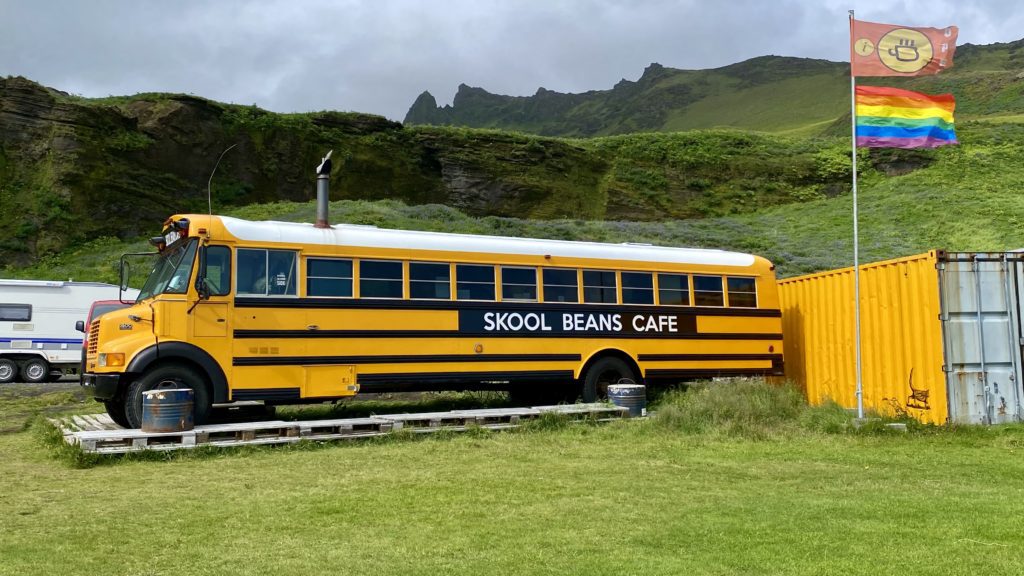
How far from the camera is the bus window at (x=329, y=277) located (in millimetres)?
11258

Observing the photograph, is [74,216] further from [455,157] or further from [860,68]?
[860,68]

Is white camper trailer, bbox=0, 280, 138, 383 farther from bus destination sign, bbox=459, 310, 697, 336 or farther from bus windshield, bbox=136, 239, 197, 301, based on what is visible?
bus destination sign, bbox=459, 310, 697, 336

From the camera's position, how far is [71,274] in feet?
92.2

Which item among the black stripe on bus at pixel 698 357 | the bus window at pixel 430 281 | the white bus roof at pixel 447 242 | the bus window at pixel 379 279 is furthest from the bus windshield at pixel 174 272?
the black stripe on bus at pixel 698 357

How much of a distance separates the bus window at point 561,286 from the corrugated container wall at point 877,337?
445 cm

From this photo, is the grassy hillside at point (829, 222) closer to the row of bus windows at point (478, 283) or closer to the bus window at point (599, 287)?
the row of bus windows at point (478, 283)

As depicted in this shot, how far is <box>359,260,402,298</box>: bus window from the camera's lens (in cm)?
1162

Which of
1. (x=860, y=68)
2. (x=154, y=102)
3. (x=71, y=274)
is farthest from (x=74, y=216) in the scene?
(x=860, y=68)

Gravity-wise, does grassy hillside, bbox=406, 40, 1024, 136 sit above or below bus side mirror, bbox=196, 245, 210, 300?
above

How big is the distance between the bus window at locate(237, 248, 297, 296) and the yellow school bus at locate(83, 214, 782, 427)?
19 mm

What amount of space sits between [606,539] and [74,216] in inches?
1260

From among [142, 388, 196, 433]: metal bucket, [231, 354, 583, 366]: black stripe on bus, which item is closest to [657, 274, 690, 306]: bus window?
[231, 354, 583, 366]: black stripe on bus

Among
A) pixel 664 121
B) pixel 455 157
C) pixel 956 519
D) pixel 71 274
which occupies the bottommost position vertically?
pixel 956 519

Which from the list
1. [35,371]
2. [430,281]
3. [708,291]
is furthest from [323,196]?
[35,371]
